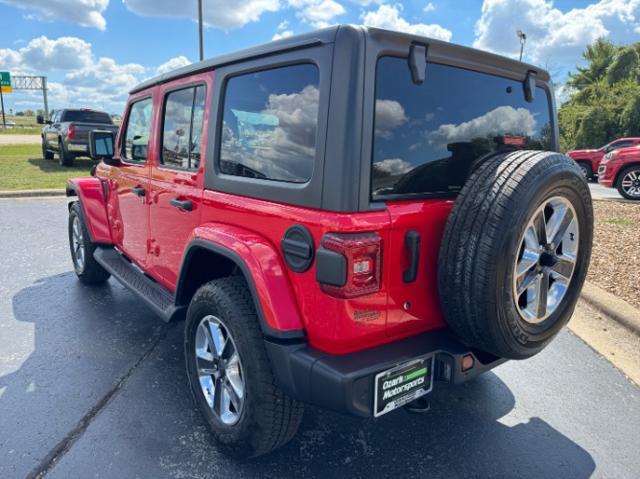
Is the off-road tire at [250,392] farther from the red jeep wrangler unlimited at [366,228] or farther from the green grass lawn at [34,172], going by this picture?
the green grass lawn at [34,172]

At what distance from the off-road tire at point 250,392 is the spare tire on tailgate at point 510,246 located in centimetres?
85

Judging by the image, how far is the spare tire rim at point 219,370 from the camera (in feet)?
7.89

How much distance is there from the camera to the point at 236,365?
2400 mm

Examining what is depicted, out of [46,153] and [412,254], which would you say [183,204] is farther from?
[46,153]

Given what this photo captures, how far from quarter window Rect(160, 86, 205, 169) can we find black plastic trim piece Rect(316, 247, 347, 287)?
4.10 feet

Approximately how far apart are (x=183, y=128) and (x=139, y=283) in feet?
4.21

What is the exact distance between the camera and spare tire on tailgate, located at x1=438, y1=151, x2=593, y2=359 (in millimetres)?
1964

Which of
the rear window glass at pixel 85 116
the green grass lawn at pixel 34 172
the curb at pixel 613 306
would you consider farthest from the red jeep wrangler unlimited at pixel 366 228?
the rear window glass at pixel 85 116

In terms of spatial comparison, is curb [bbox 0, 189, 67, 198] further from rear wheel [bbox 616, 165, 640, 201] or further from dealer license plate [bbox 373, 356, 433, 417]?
rear wheel [bbox 616, 165, 640, 201]

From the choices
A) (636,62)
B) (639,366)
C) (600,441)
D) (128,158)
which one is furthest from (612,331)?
(636,62)

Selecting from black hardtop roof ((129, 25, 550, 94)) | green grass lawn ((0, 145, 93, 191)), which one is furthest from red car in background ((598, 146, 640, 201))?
green grass lawn ((0, 145, 93, 191))

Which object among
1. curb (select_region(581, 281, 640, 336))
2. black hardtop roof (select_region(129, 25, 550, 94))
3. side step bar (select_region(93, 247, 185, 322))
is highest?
black hardtop roof (select_region(129, 25, 550, 94))

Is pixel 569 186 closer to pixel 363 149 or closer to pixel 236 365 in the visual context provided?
pixel 363 149

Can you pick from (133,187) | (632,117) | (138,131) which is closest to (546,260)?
(133,187)
